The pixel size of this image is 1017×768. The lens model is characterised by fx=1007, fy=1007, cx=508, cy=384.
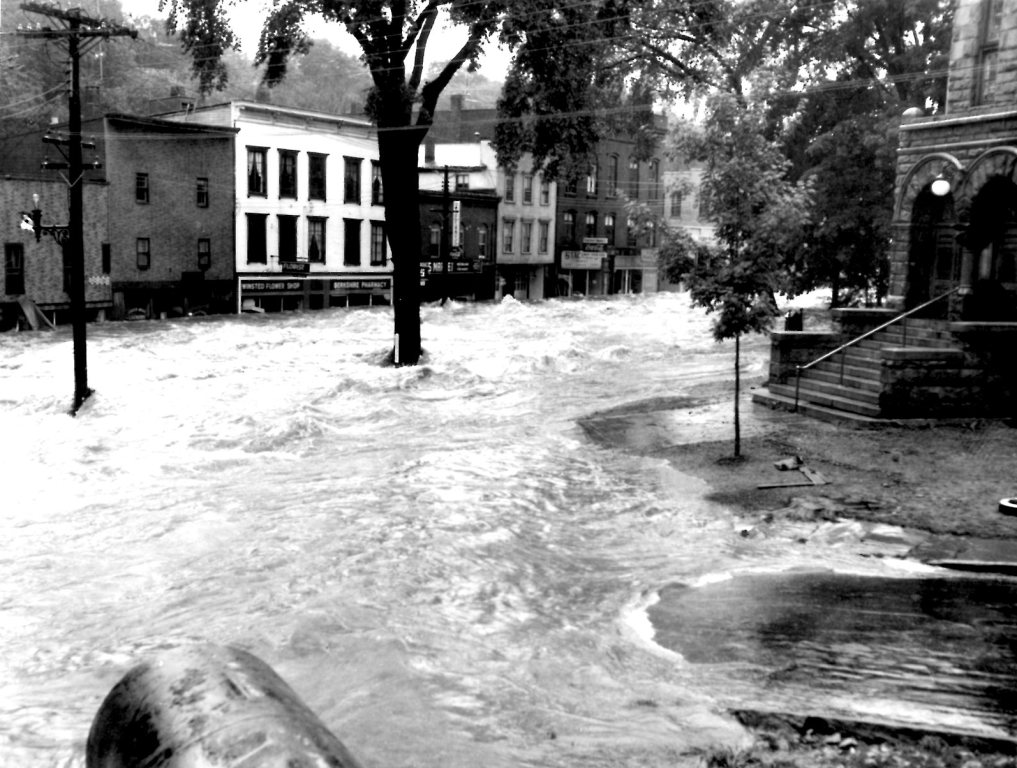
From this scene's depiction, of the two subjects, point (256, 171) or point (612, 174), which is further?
point (612, 174)

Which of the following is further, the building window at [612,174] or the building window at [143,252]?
the building window at [612,174]

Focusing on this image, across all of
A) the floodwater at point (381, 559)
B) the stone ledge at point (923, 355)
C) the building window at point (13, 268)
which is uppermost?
the building window at point (13, 268)

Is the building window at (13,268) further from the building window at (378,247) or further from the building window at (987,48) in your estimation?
the building window at (987,48)

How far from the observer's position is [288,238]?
170 ft

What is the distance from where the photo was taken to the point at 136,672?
4.59m

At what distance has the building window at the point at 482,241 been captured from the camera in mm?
62844

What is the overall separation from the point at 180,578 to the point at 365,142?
47.1 meters

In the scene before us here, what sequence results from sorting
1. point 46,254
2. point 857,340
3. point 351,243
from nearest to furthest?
1. point 857,340
2. point 46,254
3. point 351,243

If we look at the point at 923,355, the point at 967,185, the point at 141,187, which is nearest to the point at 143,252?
the point at 141,187

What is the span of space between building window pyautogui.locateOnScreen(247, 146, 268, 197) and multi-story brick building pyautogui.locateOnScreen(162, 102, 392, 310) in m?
0.05

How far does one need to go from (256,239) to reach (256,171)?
3.37 meters

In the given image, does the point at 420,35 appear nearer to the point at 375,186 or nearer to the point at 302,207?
the point at 302,207

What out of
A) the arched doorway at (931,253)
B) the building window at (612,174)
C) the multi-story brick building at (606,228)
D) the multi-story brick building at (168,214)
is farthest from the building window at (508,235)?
the arched doorway at (931,253)

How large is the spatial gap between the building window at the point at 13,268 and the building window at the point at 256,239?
38.2ft
